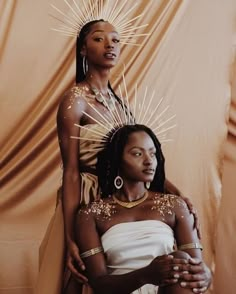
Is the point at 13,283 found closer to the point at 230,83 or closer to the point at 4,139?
the point at 4,139

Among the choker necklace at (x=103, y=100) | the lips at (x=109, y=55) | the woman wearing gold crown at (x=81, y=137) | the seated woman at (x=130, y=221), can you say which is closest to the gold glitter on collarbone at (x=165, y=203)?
the seated woman at (x=130, y=221)

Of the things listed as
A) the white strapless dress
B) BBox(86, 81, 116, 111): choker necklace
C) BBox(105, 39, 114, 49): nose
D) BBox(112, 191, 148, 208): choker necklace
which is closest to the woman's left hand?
the white strapless dress

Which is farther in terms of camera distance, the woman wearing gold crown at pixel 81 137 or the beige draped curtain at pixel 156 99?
the beige draped curtain at pixel 156 99

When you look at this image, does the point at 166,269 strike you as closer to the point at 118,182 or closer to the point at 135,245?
the point at 135,245

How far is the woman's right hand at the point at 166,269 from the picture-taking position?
131 centimetres

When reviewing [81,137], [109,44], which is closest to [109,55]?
[109,44]

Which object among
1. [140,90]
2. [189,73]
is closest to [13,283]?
[140,90]

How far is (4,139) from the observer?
2613 mm

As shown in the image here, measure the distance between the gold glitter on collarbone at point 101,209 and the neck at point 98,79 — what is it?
32cm

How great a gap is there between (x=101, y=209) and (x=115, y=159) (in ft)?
0.41

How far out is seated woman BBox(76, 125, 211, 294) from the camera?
145 centimetres

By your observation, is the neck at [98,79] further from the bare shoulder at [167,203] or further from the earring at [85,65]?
the bare shoulder at [167,203]

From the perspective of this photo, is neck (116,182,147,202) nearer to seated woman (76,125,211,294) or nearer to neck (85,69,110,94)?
seated woman (76,125,211,294)

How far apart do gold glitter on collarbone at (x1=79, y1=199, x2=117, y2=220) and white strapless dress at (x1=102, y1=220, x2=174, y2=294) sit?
0.12ft
